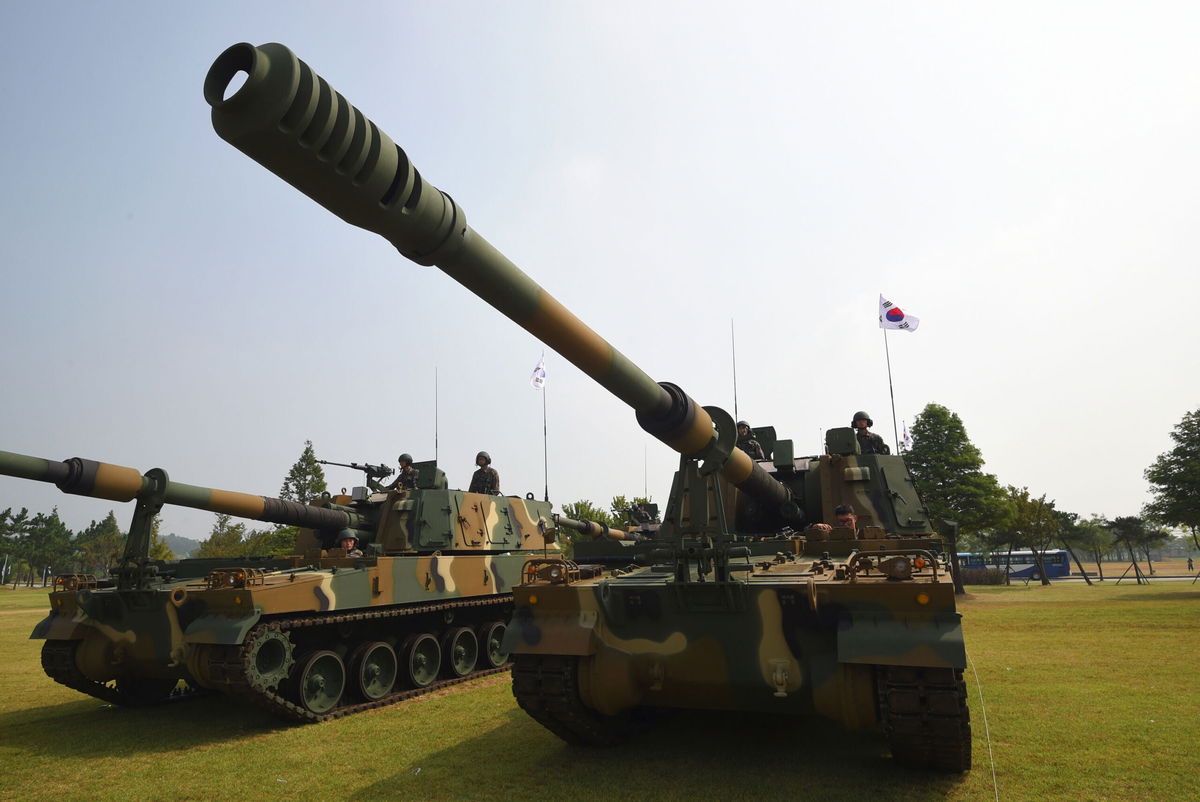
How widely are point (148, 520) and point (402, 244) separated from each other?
869 centimetres

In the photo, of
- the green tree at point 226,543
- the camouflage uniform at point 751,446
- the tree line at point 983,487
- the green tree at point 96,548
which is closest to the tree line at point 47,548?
the green tree at point 96,548

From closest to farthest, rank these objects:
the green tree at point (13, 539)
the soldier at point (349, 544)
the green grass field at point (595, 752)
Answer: the green grass field at point (595, 752) < the soldier at point (349, 544) < the green tree at point (13, 539)

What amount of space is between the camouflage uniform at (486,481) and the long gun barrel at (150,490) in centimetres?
314

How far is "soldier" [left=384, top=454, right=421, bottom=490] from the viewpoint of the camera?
1405 centimetres

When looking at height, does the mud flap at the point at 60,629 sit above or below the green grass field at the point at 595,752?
above

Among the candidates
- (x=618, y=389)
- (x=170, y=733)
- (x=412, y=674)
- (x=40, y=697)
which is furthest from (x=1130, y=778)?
(x=40, y=697)

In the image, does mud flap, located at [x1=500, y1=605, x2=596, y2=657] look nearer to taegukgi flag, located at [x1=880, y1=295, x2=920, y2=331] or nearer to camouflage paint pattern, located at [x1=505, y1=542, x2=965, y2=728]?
camouflage paint pattern, located at [x1=505, y1=542, x2=965, y2=728]

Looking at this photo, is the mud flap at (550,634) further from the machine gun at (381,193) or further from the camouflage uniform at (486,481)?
the camouflage uniform at (486,481)

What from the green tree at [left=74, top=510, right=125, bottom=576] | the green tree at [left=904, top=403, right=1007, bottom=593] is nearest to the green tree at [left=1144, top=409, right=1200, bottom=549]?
the green tree at [left=904, top=403, right=1007, bottom=593]

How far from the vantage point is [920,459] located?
1437 inches

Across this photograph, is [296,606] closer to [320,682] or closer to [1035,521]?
[320,682]

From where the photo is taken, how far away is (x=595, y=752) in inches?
290

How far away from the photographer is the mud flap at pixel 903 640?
5402 millimetres

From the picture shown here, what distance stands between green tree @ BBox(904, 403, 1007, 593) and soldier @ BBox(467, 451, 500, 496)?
2537 centimetres
